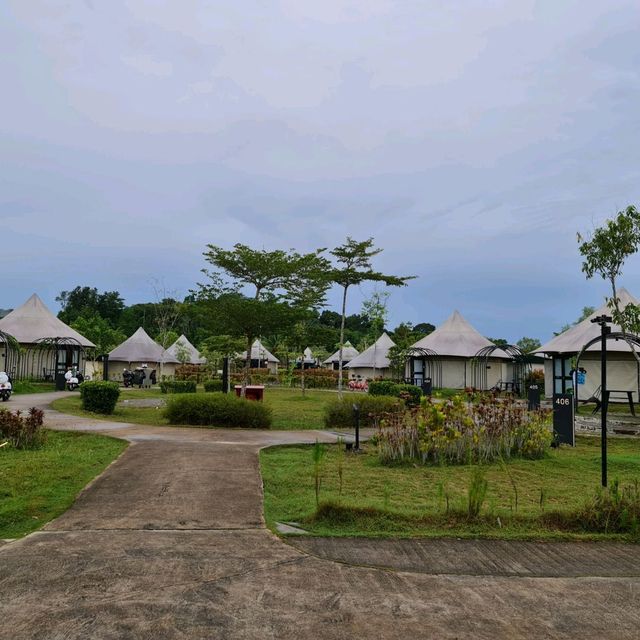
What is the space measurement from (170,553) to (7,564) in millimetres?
1178

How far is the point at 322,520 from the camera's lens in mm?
5895

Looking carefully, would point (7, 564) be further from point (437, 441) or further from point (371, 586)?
point (437, 441)

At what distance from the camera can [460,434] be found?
32.2 feet

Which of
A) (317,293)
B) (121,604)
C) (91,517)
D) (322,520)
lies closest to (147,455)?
(91,517)

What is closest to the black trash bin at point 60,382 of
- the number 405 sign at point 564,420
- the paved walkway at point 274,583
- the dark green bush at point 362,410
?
the dark green bush at point 362,410

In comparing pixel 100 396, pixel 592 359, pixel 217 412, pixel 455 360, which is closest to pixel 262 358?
pixel 455 360

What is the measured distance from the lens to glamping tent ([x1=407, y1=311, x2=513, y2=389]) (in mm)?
38688

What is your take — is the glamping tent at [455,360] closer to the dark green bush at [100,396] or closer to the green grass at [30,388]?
the green grass at [30,388]

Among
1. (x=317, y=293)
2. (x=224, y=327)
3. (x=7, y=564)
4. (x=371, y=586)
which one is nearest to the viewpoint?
(x=371, y=586)

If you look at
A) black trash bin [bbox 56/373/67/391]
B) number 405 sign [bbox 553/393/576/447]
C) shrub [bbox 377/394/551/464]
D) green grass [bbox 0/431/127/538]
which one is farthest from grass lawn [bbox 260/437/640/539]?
black trash bin [bbox 56/373/67/391]

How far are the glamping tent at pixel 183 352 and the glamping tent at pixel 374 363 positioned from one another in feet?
44.1

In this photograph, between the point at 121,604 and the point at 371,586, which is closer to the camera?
the point at 121,604

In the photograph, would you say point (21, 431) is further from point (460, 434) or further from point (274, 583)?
point (274, 583)

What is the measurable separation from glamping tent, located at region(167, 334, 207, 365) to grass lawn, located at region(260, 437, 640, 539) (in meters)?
39.9
